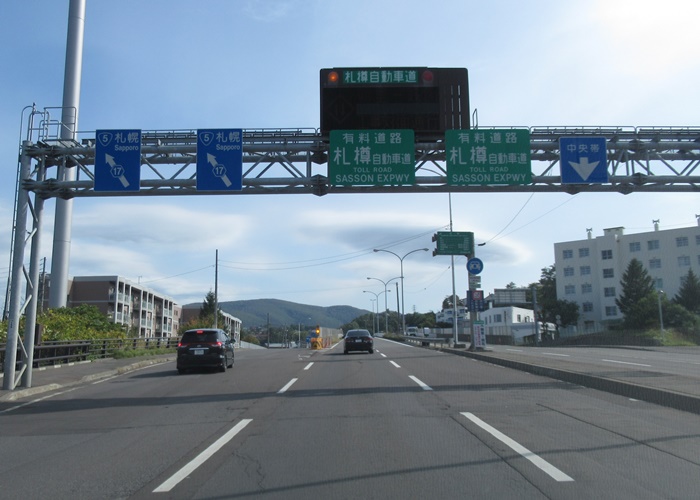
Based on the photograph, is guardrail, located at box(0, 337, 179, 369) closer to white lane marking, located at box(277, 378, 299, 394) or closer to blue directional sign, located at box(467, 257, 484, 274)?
white lane marking, located at box(277, 378, 299, 394)

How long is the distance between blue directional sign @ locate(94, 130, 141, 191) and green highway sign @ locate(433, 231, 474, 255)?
2107cm

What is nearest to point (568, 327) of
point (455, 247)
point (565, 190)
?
point (455, 247)

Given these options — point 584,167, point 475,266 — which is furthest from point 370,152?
point 475,266

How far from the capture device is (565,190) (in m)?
16.7

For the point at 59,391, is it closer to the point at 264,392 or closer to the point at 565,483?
the point at 264,392

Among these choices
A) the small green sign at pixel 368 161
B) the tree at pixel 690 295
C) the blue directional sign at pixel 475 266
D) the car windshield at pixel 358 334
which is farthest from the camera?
the tree at pixel 690 295

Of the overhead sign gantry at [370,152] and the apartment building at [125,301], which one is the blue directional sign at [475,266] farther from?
the apartment building at [125,301]

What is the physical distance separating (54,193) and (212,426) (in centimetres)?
976

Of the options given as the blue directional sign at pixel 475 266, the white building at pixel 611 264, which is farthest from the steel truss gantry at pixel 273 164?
the white building at pixel 611 264

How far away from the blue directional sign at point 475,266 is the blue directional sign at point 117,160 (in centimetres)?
1903

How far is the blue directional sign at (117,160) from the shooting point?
16.0 meters

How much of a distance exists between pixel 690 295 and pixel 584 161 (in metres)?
60.7

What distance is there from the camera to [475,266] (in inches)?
1190

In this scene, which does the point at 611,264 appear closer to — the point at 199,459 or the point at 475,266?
the point at 475,266
